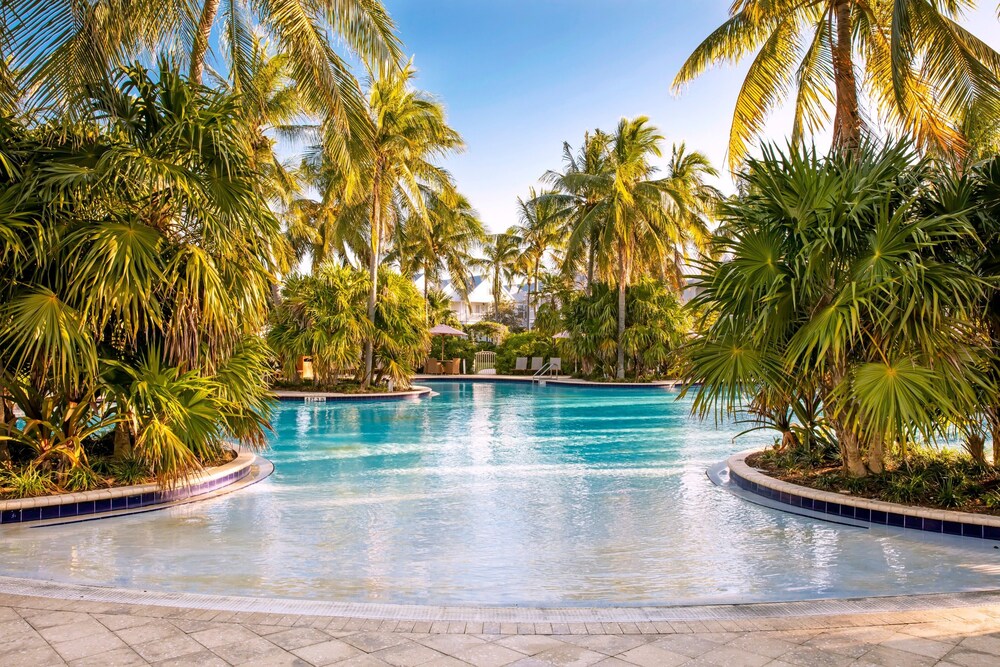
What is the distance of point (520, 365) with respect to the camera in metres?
32.2

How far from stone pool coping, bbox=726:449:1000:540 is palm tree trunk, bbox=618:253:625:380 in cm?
1747

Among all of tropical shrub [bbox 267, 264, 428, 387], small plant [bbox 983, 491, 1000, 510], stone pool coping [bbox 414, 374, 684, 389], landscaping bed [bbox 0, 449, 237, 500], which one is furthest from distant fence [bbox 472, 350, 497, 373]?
small plant [bbox 983, 491, 1000, 510]

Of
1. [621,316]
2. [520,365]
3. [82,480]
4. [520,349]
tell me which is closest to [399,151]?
[621,316]

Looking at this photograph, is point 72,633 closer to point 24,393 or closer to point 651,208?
point 24,393

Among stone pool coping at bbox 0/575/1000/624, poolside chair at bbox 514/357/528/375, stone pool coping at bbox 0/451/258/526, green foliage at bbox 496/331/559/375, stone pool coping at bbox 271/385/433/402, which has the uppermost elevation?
green foliage at bbox 496/331/559/375

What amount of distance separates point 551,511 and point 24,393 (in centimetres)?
512

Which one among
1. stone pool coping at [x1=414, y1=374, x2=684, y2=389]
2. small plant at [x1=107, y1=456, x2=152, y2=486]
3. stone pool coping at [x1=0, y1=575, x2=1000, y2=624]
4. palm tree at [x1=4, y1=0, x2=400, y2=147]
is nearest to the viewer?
stone pool coping at [x1=0, y1=575, x2=1000, y2=624]

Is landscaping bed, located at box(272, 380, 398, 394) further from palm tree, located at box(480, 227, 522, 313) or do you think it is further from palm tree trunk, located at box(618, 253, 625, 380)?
palm tree, located at box(480, 227, 522, 313)

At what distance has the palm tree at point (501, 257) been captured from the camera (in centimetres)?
3878

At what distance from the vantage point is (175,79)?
688 cm

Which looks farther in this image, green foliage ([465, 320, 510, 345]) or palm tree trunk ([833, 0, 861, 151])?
green foliage ([465, 320, 510, 345])

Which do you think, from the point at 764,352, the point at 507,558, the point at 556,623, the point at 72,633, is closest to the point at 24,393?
the point at 72,633

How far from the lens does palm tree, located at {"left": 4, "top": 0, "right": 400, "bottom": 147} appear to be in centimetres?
643

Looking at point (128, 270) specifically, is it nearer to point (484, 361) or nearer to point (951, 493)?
point (951, 493)
